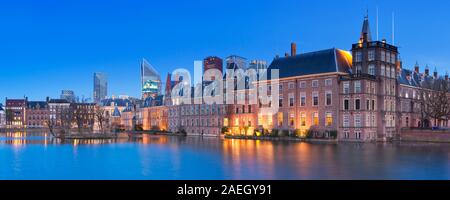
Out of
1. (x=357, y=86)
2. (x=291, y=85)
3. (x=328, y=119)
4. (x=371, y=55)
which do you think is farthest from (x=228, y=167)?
(x=291, y=85)

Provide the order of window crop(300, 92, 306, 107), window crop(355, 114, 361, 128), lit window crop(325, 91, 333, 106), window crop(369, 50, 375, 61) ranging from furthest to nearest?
1. window crop(300, 92, 306, 107)
2. lit window crop(325, 91, 333, 106)
3. window crop(369, 50, 375, 61)
4. window crop(355, 114, 361, 128)

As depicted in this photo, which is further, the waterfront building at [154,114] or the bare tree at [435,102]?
the waterfront building at [154,114]

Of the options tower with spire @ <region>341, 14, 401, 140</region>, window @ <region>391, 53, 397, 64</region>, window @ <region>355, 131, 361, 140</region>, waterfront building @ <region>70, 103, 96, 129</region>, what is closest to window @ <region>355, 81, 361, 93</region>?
tower with spire @ <region>341, 14, 401, 140</region>

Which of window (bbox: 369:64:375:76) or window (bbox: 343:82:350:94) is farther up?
window (bbox: 369:64:375:76)

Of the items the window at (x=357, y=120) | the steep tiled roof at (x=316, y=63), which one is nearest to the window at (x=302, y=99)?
the steep tiled roof at (x=316, y=63)

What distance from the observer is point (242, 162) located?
137 ft

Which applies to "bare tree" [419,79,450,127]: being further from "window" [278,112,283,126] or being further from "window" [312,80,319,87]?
"window" [278,112,283,126]

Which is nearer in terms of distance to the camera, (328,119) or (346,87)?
(346,87)

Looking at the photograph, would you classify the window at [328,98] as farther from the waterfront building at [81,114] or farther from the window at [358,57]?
the waterfront building at [81,114]

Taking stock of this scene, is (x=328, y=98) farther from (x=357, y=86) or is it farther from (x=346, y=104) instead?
(x=357, y=86)

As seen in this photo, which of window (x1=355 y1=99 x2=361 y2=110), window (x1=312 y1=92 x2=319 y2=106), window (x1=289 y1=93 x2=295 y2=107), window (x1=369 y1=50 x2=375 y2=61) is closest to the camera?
window (x1=355 y1=99 x2=361 y2=110)
